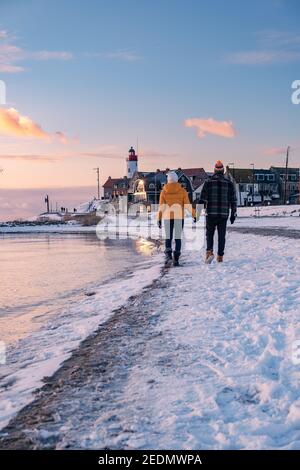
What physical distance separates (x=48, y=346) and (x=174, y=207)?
6.12m

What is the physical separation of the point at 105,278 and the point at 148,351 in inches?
277

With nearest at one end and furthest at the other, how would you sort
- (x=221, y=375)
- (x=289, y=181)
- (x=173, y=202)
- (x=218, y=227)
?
(x=221, y=375) → (x=218, y=227) → (x=173, y=202) → (x=289, y=181)

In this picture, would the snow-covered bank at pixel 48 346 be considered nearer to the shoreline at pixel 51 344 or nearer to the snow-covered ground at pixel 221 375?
the shoreline at pixel 51 344

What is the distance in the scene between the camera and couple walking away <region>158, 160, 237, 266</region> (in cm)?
1009

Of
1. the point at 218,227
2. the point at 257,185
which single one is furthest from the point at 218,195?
the point at 257,185

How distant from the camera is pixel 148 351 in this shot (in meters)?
4.55

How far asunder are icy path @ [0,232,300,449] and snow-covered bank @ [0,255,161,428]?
0.62 ft

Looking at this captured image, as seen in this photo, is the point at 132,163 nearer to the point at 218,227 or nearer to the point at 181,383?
the point at 218,227

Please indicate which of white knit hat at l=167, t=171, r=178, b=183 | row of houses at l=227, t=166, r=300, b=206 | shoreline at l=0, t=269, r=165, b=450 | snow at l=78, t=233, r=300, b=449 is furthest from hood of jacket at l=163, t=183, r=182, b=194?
row of houses at l=227, t=166, r=300, b=206

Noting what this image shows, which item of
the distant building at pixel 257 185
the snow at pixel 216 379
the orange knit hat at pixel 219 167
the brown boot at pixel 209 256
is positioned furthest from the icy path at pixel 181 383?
the distant building at pixel 257 185

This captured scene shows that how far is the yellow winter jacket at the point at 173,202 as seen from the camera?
10.6 m

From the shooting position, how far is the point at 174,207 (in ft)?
35.5
